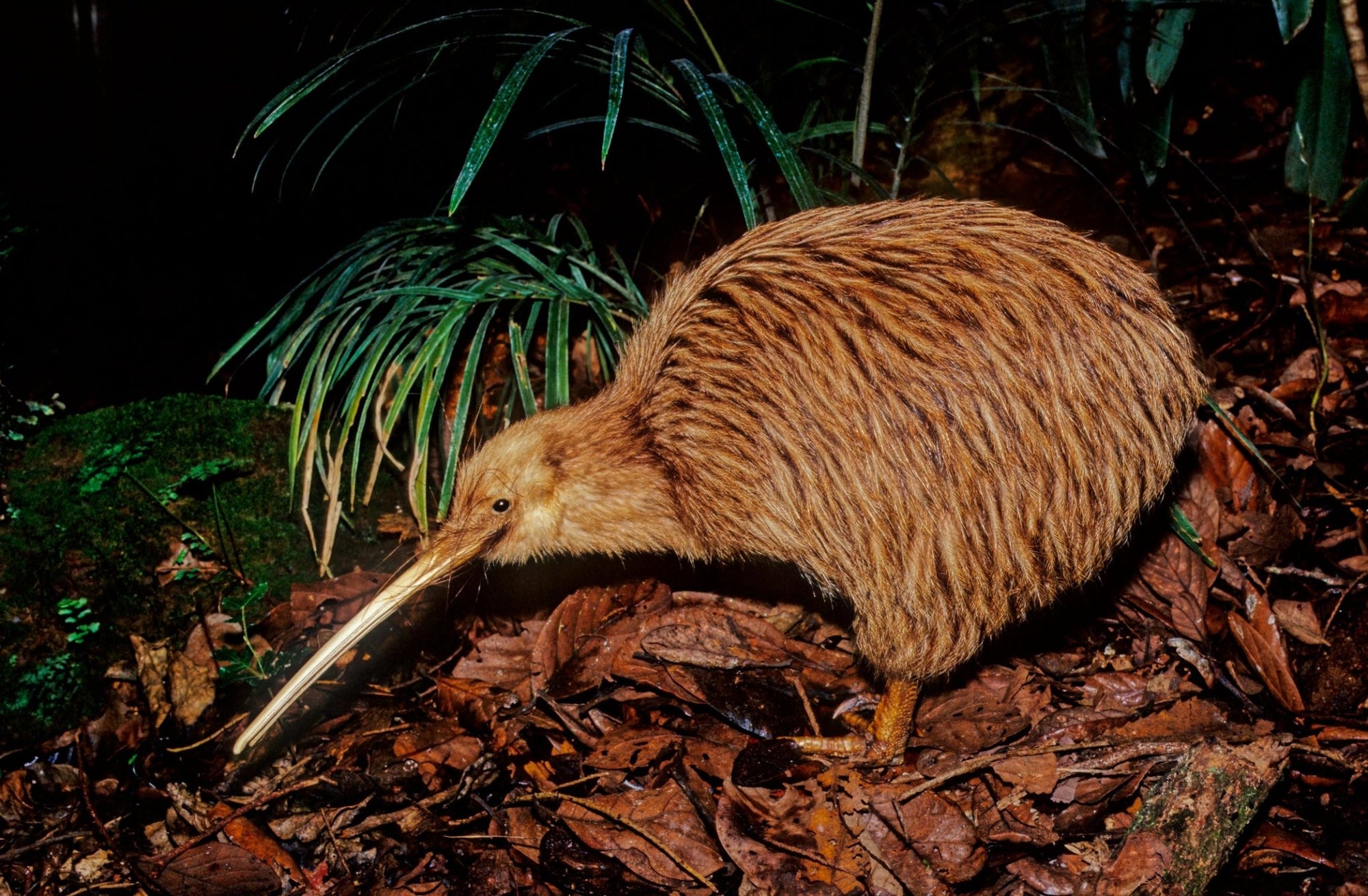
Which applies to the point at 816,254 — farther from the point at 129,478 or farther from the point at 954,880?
the point at 129,478

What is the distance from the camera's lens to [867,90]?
2.52m

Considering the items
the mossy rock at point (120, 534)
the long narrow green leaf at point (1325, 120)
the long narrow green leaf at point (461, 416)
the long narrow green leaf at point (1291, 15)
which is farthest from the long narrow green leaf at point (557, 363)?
the long narrow green leaf at point (1325, 120)

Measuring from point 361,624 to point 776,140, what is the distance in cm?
162

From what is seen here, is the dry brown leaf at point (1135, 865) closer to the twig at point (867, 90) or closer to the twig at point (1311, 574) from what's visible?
the twig at point (1311, 574)

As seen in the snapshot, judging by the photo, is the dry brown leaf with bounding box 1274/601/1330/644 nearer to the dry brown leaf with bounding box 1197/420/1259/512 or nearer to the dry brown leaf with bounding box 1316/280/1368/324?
the dry brown leaf with bounding box 1197/420/1259/512

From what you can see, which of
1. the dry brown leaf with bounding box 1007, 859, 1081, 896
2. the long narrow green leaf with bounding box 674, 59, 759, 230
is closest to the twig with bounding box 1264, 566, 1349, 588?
the dry brown leaf with bounding box 1007, 859, 1081, 896

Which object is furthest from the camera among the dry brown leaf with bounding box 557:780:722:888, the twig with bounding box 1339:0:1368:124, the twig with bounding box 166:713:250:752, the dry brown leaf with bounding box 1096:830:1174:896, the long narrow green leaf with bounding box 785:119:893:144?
the long narrow green leaf with bounding box 785:119:893:144

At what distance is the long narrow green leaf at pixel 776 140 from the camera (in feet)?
7.48

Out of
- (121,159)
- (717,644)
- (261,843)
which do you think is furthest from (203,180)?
(717,644)

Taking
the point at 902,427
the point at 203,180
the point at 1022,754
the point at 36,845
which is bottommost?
the point at 36,845

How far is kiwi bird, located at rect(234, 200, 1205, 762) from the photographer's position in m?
1.71

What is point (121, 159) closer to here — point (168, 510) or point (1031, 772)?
point (168, 510)

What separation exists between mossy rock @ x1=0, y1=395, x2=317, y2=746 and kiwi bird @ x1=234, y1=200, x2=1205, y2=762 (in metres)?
0.74

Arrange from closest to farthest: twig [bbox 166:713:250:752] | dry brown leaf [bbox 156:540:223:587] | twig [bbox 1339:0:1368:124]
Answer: twig [bbox 1339:0:1368:124] → twig [bbox 166:713:250:752] → dry brown leaf [bbox 156:540:223:587]
